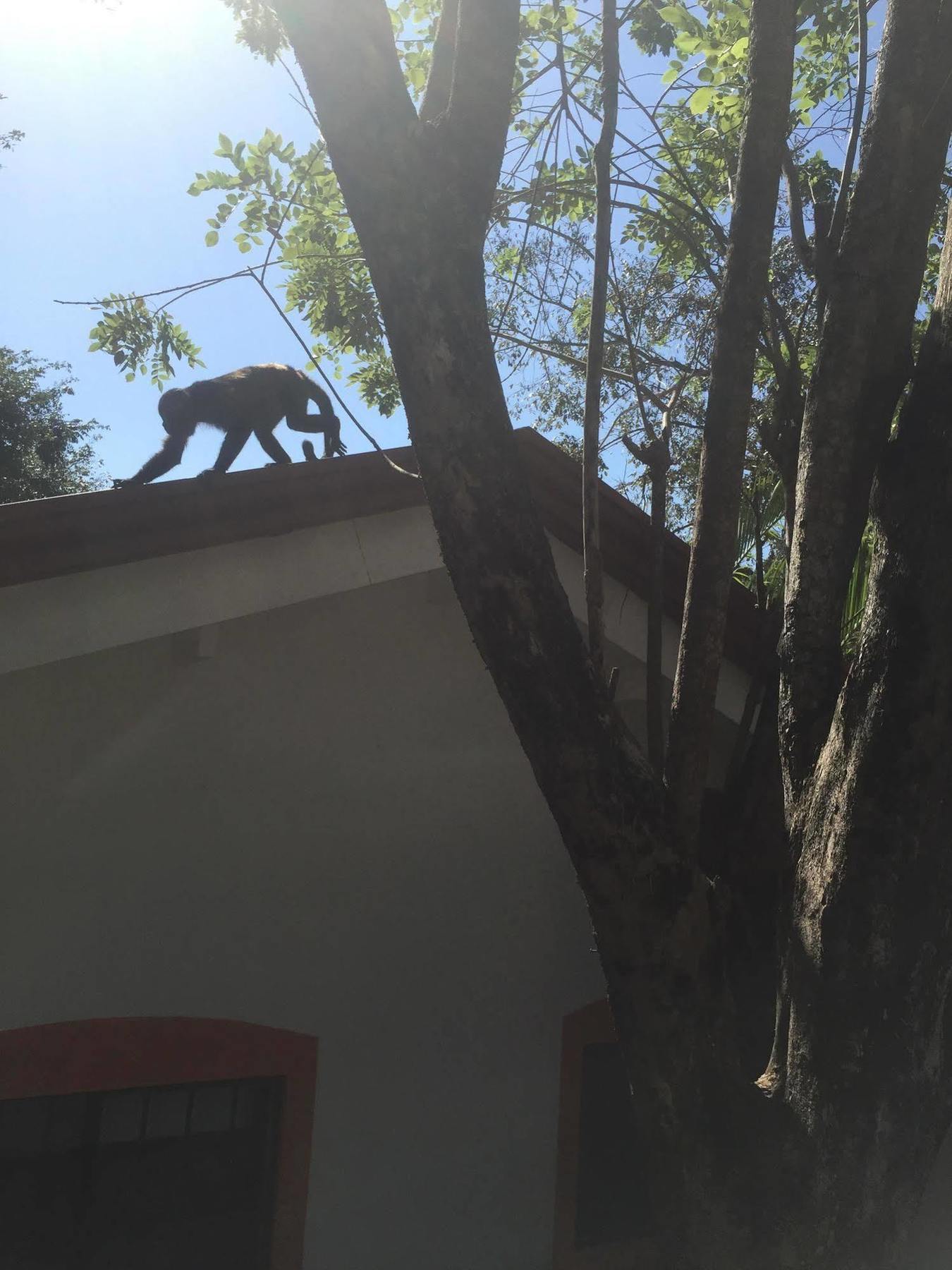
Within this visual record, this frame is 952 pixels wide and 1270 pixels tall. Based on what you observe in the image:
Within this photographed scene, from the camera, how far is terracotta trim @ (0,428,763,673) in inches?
116

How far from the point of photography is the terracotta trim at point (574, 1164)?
4.52 metres

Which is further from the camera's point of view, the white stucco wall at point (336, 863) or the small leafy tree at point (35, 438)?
the small leafy tree at point (35, 438)

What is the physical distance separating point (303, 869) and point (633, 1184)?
2.34m

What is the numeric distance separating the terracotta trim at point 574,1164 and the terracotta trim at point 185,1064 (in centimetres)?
124

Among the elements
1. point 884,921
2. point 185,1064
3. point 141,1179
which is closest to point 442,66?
point 884,921

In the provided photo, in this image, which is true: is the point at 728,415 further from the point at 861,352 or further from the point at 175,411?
the point at 175,411

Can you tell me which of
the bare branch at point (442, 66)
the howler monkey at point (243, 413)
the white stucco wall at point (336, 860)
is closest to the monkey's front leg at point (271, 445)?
the howler monkey at point (243, 413)

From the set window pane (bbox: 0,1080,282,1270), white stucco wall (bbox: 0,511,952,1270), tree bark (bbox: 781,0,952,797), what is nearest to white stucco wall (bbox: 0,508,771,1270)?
→ white stucco wall (bbox: 0,511,952,1270)

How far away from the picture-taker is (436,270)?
2.33 metres

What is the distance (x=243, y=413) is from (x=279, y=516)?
2095 mm

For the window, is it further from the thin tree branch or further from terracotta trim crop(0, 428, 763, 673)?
the thin tree branch

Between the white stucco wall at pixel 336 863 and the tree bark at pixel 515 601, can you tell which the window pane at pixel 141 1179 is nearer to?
the white stucco wall at pixel 336 863

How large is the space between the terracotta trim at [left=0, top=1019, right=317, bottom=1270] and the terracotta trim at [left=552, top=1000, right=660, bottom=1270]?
124 cm

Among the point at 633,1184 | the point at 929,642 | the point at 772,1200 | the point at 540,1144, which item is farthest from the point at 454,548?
the point at 633,1184
